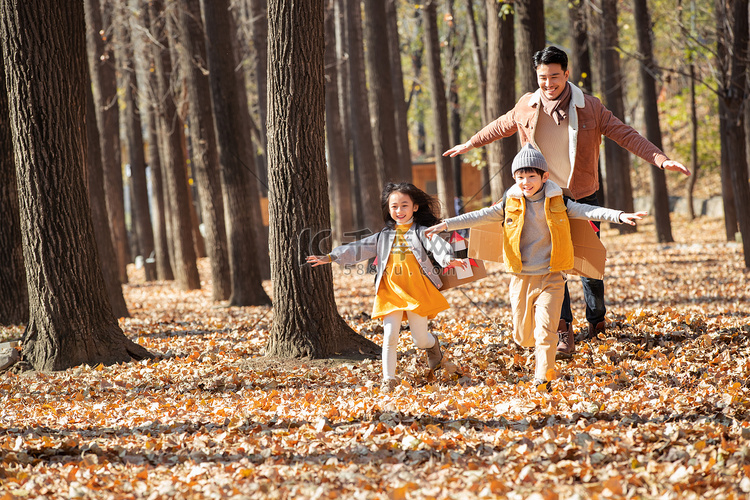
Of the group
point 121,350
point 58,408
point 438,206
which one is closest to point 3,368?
point 121,350

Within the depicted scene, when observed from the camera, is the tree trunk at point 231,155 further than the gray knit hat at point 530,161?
Yes

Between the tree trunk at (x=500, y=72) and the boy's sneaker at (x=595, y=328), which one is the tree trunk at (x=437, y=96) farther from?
the boy's sneaker at (x=595, y=328)

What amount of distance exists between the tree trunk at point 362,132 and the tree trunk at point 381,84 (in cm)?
140

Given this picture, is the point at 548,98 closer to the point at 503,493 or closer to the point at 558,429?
the point at 558,429

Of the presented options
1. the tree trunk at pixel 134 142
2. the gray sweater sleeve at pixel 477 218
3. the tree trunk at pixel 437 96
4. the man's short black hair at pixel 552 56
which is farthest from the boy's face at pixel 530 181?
the tree trunk at pixel 134 142

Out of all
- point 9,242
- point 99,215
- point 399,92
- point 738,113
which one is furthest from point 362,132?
point 9,242

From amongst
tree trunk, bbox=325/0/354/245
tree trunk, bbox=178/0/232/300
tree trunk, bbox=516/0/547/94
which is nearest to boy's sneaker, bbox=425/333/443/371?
tree trunk, bbox=516/0/547/94

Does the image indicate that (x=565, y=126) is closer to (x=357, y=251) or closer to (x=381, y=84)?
(x=357, y=251)

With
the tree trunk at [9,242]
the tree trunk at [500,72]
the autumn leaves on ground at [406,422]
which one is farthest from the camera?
the tree trunk at [500,72]

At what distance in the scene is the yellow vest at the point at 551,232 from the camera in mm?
4859

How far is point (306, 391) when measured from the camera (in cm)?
526

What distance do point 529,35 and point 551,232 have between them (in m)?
5.74

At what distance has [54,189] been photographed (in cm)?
619

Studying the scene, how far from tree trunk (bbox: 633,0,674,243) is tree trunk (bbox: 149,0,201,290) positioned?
945 cm
